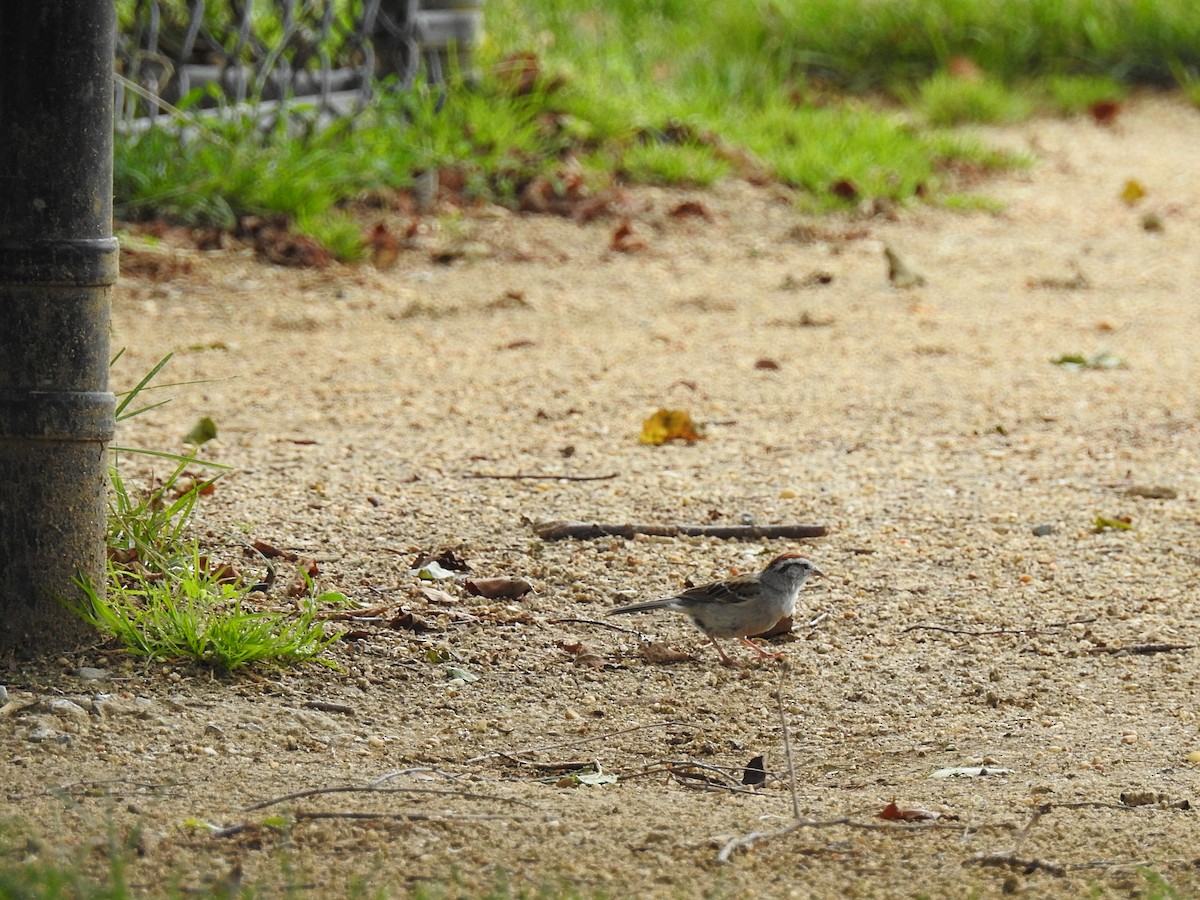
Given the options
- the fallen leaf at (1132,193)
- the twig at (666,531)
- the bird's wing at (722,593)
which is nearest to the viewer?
the bird's wing at (722,593)

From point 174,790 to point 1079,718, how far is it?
5.76ft

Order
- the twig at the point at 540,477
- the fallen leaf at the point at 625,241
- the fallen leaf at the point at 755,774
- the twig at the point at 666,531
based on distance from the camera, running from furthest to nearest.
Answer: the fallen leaf at the point at 625,241
the twig at the point at 540,477
the twig at the point at 666,531
the fallen leaf at the point at 755,774

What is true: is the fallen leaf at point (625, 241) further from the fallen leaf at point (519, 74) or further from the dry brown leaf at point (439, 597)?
the dry brown leaf at point (439, 597)

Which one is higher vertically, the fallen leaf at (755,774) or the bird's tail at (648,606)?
the bird's tail at (648,606)

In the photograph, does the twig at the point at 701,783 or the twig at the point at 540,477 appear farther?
the twig at the point at 540,477

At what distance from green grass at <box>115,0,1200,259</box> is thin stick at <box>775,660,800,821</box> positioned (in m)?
4.17

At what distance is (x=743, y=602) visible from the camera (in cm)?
325

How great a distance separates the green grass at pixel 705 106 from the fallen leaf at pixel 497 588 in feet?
12.0

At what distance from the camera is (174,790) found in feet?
8.52

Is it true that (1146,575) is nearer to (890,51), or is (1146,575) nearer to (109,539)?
(109,539)

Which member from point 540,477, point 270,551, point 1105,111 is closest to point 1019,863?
point 270,551

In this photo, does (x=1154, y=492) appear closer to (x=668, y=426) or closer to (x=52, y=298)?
(x=668, y=426)

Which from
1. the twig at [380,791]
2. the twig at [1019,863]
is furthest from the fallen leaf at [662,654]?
the twig at [1019,863]

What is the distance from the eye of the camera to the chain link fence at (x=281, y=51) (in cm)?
712
